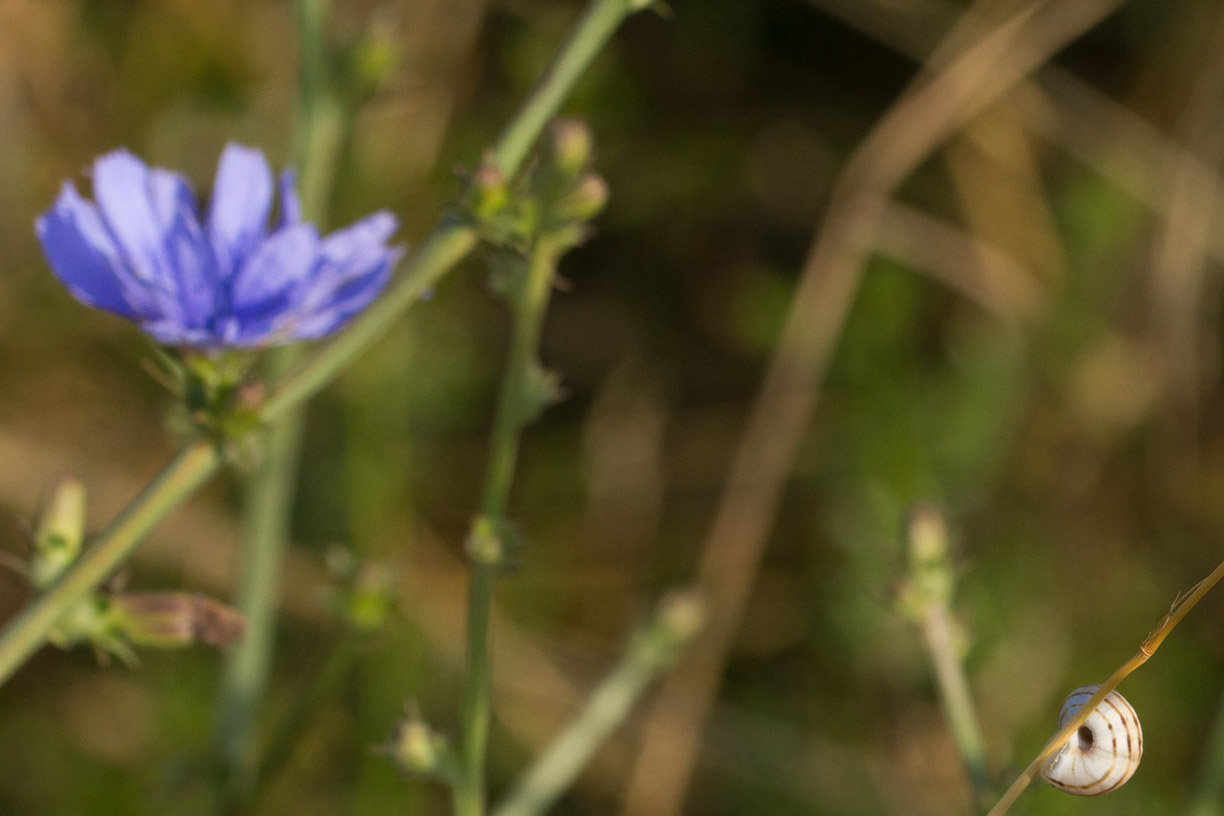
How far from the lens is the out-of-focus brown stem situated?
13.8ft

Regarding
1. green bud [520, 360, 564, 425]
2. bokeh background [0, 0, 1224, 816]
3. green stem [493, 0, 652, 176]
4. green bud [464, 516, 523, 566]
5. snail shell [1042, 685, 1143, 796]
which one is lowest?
snail shell [1042, 685, 1143, 796]

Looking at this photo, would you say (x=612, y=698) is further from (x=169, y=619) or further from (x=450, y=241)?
(x=450, y=241)

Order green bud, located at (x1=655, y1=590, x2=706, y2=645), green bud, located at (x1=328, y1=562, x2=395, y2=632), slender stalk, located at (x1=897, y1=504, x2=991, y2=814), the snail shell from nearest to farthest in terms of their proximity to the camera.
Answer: the snail shell
slender stalk, located at (x1=897, y1=504, x2=991, y2=814)
green bud, located at (x1=328, y1=562, x2=395, y2=632)
green bud, located at (x1=655, y1=590, x2=706, y2=645)

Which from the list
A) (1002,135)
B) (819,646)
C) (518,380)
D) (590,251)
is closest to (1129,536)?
(819,646)

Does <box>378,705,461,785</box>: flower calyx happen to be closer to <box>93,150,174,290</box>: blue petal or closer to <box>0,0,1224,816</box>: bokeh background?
<box>93,150,174,290</box>: blue petal

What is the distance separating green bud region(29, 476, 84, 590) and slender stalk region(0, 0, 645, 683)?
0.18 feet

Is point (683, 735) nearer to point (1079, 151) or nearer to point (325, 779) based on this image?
point (325, 779)

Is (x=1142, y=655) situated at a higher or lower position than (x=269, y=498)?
lower

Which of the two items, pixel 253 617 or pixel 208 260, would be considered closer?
pixel 208 260

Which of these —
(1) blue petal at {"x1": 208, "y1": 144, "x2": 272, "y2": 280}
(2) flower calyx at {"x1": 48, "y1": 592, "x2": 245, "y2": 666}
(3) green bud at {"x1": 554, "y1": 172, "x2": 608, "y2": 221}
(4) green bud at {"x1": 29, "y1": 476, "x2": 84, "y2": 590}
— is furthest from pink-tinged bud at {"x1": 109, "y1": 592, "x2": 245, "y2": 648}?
(3) green bud at {"x1": 554, "y1": 172, "x2": 608, "y2": 221}

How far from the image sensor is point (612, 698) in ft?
9.48

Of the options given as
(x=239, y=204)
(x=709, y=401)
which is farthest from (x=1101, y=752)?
(x=709, y=401)

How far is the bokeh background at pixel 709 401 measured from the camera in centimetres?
391

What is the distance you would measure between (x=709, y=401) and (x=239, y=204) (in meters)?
2.80
